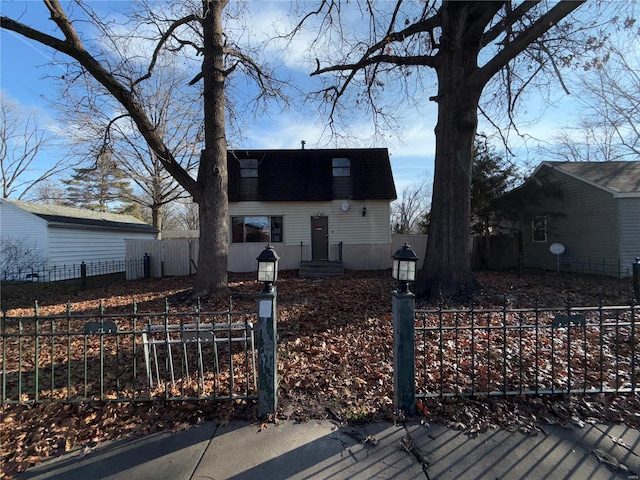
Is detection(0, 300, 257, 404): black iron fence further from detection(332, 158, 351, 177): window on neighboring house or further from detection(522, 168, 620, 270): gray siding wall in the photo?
detection(522, 168, 620, 270): gray siding wall

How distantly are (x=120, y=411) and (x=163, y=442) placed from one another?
76cm

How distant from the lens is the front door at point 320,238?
613 inches

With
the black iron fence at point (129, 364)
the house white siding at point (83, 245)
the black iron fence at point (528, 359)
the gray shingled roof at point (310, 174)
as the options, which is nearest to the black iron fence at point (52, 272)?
the house white siding at point (83, 245)

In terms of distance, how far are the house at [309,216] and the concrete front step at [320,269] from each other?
108 cm

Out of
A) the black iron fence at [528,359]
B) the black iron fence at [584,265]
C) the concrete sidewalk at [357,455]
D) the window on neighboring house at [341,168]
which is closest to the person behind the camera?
the concrete sidewalk at [357,455]

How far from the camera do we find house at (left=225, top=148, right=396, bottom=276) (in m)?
15.2

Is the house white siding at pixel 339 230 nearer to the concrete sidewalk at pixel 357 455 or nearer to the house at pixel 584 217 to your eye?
the house at pixel 584 217

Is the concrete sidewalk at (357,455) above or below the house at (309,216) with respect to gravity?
below

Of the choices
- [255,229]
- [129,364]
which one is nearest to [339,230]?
[255,229]

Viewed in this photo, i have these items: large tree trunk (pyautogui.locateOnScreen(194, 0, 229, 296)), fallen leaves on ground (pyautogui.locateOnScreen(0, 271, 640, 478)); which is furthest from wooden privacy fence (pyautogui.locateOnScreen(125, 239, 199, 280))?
fallen leaves on ground (pyautogui.locateOnScreen(0, 271, 640, 478))

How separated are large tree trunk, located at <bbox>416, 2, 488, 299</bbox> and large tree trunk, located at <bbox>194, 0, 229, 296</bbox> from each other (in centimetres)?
517

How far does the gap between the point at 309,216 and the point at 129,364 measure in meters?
11.5

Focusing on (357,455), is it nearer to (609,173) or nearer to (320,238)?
(320,238)

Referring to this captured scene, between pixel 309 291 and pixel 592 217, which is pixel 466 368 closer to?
pixel 309 291
